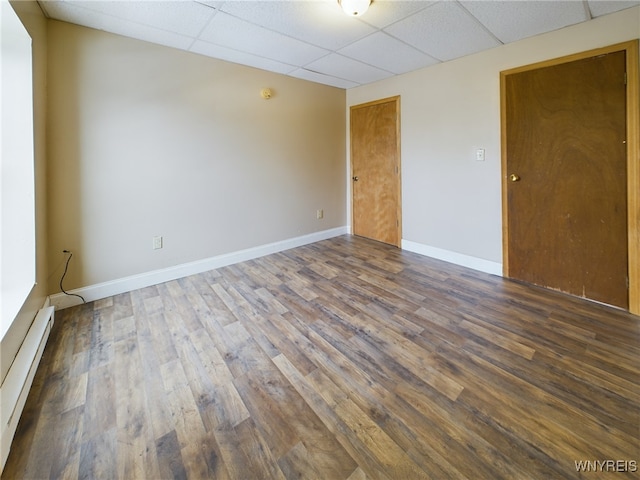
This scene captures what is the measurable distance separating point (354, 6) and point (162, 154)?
2.12 meters

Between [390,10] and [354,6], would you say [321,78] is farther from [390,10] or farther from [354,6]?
[354,6]

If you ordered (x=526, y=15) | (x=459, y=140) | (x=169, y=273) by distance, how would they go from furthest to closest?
1. (x=459, y=140)
2. (x=169, y=273)
3. (x=526, y=15)

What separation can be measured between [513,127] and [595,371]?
84.1 inches

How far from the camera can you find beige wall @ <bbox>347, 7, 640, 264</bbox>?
2611 millimetres

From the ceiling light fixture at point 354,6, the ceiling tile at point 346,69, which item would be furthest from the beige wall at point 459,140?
the ceiling light fixture at point 354,6

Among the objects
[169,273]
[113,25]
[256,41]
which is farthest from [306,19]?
[169,273]

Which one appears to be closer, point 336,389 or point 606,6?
point 336,389

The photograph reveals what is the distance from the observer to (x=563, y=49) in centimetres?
239

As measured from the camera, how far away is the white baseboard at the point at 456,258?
9.95ft

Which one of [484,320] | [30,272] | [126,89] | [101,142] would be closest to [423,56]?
[484,320]

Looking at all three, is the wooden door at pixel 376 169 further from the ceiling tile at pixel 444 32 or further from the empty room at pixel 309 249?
the ceiling tile at pixel 444 32

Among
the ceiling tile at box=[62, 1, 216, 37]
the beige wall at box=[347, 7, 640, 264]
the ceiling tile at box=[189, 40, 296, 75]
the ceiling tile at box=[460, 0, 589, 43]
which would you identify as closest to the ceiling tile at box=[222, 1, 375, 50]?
the ceiling tile at box=[62, 1, 216, 37]

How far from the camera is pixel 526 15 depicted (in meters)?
2.18

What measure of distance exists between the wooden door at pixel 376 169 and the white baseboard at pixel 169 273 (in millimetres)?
865
